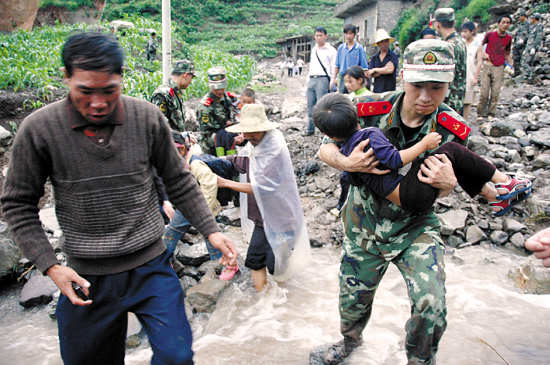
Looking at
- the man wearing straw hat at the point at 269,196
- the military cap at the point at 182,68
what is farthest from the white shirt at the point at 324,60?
the man wearing straw hat at the point at 269,196

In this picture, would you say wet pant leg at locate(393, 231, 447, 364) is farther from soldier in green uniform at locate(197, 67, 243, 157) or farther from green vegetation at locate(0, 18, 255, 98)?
green vegetation at locate(0, 18, 255, 98)

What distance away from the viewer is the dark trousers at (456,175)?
1890 mm

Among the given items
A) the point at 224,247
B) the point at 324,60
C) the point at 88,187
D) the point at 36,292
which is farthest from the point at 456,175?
the point at 324,60

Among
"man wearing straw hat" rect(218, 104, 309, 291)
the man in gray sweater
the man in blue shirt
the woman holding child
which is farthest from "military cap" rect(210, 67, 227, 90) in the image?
the man in gray sweater

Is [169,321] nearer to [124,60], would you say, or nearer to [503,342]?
[124,60]

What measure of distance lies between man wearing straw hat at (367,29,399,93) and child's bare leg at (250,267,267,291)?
3939 mm

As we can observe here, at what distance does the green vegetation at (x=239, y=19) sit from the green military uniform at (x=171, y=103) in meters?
30.3

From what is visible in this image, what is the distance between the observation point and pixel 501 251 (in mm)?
4375

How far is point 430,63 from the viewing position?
6.39 ft

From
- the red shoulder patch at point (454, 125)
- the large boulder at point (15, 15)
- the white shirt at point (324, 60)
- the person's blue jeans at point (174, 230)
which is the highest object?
the large boulder at point (15, 15)

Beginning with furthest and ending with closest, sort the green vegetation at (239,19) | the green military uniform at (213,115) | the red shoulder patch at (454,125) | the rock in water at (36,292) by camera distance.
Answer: the green vegetation at (239,19) → the green military uniform at (213,115) → the rock in water at (36,292) → the red shoulder patch at (454,125)

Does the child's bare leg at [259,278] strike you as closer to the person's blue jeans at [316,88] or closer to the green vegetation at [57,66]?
the green vegetation at [57,66]

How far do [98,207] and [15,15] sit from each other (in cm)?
2168

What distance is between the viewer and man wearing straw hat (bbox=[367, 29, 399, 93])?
608 centimetres
